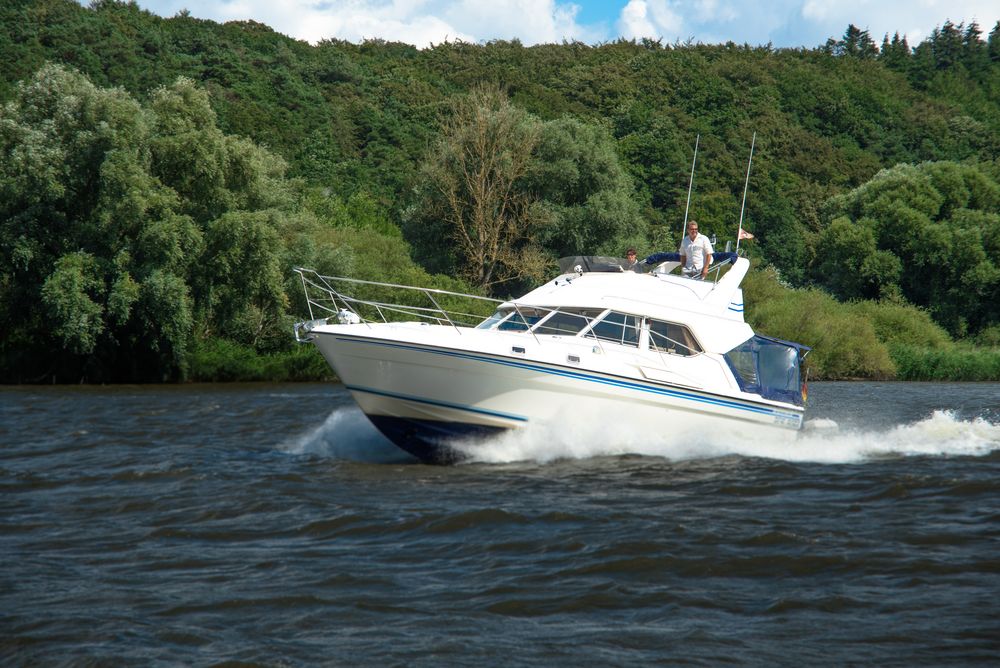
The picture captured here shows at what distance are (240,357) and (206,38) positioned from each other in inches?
2018

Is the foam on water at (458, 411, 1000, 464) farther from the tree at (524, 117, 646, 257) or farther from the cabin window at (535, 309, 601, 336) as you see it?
the tree at (524, 117, 646, 257)

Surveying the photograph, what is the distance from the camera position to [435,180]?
47.5 meters

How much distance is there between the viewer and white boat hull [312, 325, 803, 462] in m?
14.3

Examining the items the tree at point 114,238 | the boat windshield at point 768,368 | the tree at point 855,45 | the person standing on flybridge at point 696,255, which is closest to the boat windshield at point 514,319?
the boat windshield at point 768,368

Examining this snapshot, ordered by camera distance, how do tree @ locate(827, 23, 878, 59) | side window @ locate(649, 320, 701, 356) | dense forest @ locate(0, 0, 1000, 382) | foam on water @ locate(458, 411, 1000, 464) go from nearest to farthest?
1. foam on water @ locate(458, 411, 1000, 464)
2. side window @ locate(649, 320, 701, 356)
3. dense forest @ locate(0, 0, 1000, 382)
4. tree @ locate(827, 23, 878, 59)

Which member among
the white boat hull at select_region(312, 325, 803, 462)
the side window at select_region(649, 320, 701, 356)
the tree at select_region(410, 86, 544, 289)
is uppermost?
the tree at select_region(410, 86, 544, 289)

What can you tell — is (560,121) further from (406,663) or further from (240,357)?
(406,663)

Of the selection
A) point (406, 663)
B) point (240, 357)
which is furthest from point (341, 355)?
point (240, 357)

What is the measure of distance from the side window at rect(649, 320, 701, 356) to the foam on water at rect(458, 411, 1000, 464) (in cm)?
116

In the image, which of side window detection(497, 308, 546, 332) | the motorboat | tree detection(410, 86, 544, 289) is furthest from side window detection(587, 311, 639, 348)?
tree detection(410, 86, 544, 289)

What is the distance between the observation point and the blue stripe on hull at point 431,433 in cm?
1466

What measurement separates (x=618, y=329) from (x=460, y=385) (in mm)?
2710

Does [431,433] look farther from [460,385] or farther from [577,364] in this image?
[577,364]

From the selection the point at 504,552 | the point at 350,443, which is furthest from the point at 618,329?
the point at 504,552
